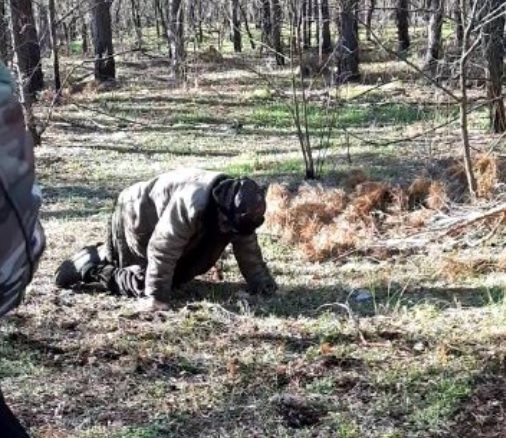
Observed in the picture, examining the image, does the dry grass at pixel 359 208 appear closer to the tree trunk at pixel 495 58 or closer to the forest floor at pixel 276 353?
the forest floor at pixel 276 353

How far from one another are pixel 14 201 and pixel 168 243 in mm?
3389

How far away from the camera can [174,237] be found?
5.17m

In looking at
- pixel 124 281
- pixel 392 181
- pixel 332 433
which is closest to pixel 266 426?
pixel 332 433

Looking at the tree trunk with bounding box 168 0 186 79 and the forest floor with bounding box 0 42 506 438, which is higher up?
the tree trunk with bounding box 168 0 186 79

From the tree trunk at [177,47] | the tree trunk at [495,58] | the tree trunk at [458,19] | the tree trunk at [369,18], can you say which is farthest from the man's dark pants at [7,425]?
the tree trunk at [177,47]

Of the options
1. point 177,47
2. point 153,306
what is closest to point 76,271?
point 153,306

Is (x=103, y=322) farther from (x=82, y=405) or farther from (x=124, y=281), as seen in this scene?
(x=82, y=405)

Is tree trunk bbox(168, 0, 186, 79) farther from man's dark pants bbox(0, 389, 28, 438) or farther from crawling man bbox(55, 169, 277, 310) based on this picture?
man's dark pants bbox(0, 389, 28, 438)

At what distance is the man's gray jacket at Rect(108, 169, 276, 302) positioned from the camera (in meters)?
5.14

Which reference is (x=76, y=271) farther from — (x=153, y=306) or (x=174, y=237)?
(x=174, y=237)

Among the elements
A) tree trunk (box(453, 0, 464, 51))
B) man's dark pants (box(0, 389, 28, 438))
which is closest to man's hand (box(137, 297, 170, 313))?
man's dark pants (box(0, 389, 28, 438))

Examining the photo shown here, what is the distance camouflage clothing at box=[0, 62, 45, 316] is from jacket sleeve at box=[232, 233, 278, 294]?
3465 mm

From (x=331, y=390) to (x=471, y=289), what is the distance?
1.80 meters

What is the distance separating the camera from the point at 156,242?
206 inches
